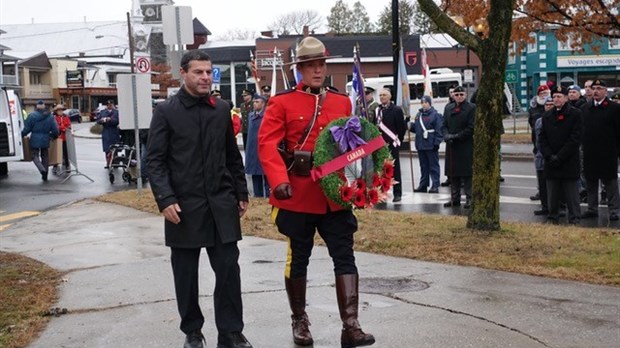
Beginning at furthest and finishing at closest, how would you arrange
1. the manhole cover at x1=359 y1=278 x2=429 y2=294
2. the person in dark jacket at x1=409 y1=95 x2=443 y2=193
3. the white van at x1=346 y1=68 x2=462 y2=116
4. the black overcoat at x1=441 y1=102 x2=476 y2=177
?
the white van at x1=346 y1=68 x2=462 y2=116, the person in dark jacket at x1=409 y1=95 x2=443 y2=193, the black overcoat at x1=441 y1=102 x2=476 y2=177, the manhole cover at x1=359 y1=278 x2=429 y2=294

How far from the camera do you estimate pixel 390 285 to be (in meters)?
8.08

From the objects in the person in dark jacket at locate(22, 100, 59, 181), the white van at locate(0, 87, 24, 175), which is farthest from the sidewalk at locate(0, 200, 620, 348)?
the white van at locate(0, 87, 24, 175)

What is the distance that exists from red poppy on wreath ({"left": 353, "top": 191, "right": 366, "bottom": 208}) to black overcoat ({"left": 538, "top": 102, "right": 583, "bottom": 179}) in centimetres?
684

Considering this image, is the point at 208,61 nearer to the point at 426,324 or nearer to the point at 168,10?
the point at 426,324

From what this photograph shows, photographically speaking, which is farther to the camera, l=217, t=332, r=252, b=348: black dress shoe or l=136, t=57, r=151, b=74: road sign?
l=136, t=57, r=151, b=74: road sign

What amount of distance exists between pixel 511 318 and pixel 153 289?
10.5ft

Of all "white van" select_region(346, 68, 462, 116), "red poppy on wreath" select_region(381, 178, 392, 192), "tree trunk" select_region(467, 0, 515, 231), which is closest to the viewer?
"red poppy on wreath" select_region(381, 178, 392, 192)

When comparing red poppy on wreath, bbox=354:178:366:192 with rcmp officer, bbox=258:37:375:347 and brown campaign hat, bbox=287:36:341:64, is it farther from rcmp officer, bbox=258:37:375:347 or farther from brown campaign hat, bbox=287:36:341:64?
brown campaign hat, bbox=287:36:341:64

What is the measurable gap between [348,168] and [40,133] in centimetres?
1765

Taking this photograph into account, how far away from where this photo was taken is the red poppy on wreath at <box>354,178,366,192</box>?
244 inches

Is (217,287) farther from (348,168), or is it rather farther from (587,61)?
(587,61)

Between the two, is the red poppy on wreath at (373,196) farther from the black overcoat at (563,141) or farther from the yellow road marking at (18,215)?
the yellow road marking at (18,215)

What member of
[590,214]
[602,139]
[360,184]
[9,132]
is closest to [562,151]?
[602,139]

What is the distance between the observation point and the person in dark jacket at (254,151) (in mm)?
15961
